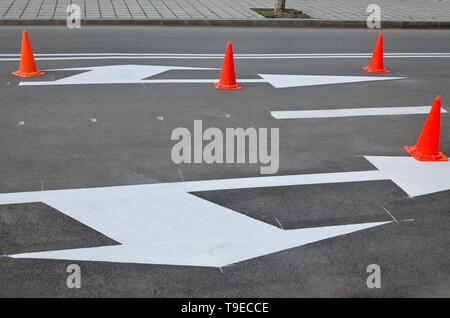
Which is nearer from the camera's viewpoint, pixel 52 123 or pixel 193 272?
pixel 193 272

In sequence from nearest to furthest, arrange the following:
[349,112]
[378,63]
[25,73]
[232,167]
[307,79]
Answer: [232,167] → [349,112] → [25,73] → [307,79] → [378,63]

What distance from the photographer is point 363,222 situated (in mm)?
4453

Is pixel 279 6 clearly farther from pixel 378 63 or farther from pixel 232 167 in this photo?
pixel 232 167

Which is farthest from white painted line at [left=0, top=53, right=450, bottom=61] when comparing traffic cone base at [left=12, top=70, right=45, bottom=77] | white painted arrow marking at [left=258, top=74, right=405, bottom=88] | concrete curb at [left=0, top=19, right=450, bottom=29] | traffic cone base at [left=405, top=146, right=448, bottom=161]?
traffic cone base at [left=405, top=146, right=448, bottom=161]

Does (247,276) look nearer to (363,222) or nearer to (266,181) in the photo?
(363,222)

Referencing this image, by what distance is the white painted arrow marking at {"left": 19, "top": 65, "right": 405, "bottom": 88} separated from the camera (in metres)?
8.70

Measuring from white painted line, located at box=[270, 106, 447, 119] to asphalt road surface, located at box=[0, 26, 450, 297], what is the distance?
0.17m

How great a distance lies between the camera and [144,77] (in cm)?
905

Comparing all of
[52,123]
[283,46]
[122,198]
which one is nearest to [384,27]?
[283,46]

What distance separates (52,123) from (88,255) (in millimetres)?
3225

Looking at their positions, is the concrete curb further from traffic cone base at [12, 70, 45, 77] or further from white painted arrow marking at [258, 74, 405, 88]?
white painted arrow marking at [258, 74, 405, 88]

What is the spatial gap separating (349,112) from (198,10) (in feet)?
29.5

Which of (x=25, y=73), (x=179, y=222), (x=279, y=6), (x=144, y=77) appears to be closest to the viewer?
(x=179, y=222)

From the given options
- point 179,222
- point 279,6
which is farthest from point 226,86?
point 279,6
